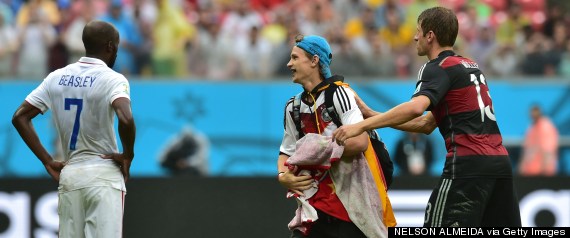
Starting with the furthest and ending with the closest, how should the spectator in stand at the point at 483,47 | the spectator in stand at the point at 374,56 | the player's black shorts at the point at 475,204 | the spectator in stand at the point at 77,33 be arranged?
1. the spectator in stand at the point at 483,47
2. the spectator in stand at the point at 374,56
3. the spectator in stand at the point at 77,33
4. the player's black shorts at the point at 475,204

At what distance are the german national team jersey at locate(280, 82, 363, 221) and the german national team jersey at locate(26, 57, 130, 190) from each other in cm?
129

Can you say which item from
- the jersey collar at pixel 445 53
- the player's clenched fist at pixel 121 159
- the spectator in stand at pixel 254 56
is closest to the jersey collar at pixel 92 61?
the player's clenched fist at pixel 121 159

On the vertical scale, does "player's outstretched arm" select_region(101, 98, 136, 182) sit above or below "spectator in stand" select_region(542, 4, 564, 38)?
below

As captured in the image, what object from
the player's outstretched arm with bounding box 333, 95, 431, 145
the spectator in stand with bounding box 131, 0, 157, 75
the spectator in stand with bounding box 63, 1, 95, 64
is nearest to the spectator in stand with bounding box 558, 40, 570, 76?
the spectator in stand with bounding box 131, 0, 157, 75

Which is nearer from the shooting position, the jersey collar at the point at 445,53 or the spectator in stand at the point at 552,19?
the jersey collar at the point at 445,53

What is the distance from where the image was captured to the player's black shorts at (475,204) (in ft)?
23.5

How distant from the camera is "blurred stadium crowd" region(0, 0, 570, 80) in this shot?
16094 millimetres

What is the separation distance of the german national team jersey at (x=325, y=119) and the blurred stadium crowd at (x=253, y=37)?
8200mm

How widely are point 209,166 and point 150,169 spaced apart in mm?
938

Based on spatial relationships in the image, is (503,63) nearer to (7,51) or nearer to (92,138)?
(7,51)

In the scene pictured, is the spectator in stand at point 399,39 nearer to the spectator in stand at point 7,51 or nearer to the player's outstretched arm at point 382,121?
the spectator in stand at point 7,51

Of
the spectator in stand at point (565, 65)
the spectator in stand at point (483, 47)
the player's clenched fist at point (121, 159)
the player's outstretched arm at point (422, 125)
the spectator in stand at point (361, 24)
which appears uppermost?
the spectator in stand at point (361, 24)

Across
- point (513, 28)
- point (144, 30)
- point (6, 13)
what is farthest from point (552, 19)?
point (6, 13)

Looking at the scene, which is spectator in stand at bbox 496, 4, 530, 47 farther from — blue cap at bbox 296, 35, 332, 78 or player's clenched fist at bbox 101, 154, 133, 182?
player's clenched fist at bbox 101, 154, 133, 182
